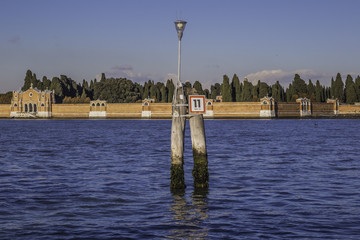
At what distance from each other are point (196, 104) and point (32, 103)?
359 ft

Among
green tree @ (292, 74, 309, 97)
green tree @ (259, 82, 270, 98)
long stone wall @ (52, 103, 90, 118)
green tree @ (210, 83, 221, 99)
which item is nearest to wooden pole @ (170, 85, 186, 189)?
green tree @ (259, 82, 270, 98)

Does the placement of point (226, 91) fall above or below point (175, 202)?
above

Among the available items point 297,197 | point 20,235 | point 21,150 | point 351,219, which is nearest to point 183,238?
Result: point 20,235

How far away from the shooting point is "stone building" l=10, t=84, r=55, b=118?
385 feet

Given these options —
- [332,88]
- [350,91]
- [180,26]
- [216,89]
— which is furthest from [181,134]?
[216,89]

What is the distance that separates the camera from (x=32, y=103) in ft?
387

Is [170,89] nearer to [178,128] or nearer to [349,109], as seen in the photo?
[349,109]

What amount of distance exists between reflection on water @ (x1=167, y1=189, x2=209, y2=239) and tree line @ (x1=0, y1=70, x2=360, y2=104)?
305ft

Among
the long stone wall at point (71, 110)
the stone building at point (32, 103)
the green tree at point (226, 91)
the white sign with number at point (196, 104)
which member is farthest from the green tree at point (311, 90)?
the white sign with number at point (196, 104)

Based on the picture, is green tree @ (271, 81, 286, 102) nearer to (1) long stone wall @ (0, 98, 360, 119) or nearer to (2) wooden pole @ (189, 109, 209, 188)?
(1) long stone wall @ (0, 98, 360, 119)

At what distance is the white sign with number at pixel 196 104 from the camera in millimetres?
13961

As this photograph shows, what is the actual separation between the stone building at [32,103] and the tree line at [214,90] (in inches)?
151

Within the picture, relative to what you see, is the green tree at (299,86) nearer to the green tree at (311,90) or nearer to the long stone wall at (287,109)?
the green tree at (311,90)

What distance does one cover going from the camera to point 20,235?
997 centimetres
